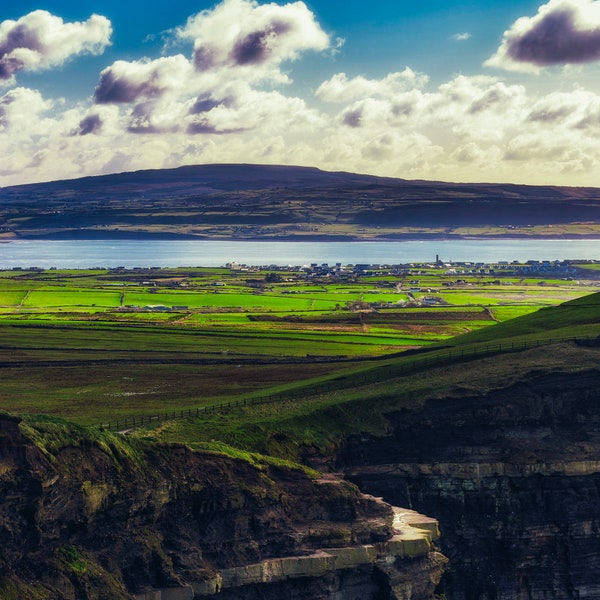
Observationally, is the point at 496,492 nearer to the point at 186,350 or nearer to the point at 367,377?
the point at 367,377

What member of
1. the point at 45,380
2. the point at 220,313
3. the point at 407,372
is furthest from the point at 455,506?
the point at 220,313

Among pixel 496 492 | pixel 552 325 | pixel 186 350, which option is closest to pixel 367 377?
pixel 496 492

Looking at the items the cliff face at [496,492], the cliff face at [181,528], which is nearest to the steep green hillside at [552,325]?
the cliff face at [496,492]

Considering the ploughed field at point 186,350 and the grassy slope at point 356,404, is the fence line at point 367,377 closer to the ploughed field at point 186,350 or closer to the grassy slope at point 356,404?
the grassy slope at point 356,404

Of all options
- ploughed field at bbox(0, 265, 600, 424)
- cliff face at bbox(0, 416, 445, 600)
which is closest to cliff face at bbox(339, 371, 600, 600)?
cliff face at bbox(0, 416, 445, 600)

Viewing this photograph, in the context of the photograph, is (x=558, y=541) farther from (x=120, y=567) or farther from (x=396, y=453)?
(x=120, y=567)

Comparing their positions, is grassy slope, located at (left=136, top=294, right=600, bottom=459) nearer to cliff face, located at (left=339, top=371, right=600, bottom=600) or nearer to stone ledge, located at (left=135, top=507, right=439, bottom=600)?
cliff face, located at (left=339, top=371, right=600, bottom=600)
